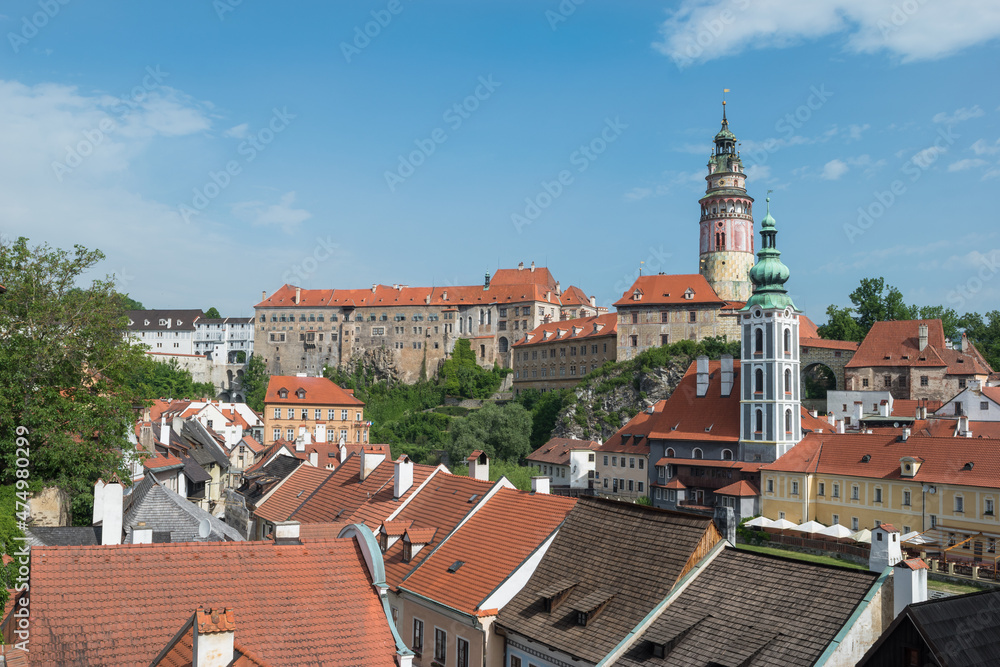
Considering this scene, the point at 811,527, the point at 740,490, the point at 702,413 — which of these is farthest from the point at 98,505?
→ the point at 702,413

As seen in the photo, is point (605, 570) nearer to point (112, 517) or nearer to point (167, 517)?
point (112, 517)

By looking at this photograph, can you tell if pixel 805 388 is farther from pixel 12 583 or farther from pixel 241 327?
pixel 241 327

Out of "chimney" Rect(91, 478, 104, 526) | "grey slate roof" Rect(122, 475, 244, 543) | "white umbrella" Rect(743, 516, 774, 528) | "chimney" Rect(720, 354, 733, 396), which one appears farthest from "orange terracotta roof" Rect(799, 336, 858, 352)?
"chimney" Rect(91, 478, 104, 526)

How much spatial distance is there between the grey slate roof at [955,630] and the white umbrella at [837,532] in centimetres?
3183

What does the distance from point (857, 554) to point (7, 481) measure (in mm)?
34666

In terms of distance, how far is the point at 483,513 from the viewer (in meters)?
20.8

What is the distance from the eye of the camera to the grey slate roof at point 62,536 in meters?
20.6

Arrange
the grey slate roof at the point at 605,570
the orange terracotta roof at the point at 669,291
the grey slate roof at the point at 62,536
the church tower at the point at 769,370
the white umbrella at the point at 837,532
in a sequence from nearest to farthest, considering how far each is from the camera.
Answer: the grey slate roof at the point at 605,570, the grey slate roof at the point at 62,536, the white umbrella at the point at 837,532, the church tower at the point at 769,370, the orange terracotta roof at the point at 669,291

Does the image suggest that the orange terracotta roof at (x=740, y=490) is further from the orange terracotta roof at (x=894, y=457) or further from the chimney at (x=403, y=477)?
the chimney at (x=403, y=477)

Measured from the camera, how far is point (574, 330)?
103500 millimetres

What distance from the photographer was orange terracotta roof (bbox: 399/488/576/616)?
18.1m

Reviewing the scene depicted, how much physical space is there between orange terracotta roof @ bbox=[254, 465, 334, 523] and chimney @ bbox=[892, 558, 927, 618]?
21.5 m

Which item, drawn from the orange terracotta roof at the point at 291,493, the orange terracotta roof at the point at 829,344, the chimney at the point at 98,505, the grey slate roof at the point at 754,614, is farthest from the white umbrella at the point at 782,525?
the chimney at the point at 98,505

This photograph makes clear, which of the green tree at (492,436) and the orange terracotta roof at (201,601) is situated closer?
the orange terracotta roof at (201,601)
